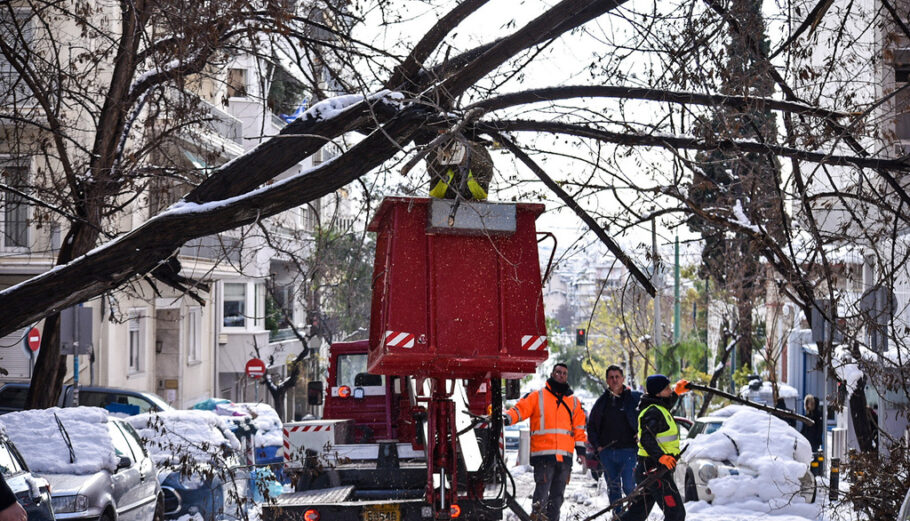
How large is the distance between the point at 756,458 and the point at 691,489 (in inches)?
44.6

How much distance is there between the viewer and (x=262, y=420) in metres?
26.0

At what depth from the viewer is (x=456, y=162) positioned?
816cm

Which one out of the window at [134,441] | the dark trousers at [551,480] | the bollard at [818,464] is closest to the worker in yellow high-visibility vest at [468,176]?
the dark trousers at [551,480]

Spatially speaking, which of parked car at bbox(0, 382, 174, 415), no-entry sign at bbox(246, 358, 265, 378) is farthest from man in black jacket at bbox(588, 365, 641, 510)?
no-entry sign at bbox(246, 358, 265, 378)

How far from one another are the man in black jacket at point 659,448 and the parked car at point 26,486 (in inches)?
215

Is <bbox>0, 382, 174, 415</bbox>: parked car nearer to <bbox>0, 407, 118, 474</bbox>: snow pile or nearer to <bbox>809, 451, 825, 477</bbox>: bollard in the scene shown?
<bbox>0, 407, 118, 474</bbox>: snow pile

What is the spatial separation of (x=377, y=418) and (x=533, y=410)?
10.2 ft

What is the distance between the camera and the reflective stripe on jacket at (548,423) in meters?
13.4

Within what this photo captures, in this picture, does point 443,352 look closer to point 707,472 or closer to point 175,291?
point 707,472

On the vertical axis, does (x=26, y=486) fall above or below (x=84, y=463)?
above

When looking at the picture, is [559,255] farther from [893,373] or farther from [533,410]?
[533,410]

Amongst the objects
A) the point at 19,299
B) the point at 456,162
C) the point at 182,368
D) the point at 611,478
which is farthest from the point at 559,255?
the point at 182,368

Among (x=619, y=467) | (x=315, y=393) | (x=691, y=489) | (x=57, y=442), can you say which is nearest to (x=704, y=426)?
(x=691, y=489)

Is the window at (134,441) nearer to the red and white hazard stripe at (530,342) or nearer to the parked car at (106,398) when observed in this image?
the red and white hazard stripe at (530,342)
